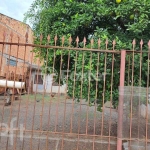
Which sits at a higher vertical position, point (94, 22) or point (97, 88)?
point (94, 22)

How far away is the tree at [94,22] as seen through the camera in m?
3.40

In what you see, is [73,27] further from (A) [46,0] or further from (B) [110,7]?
(A) [46,0]

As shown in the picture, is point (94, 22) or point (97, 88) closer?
point (97, 88)

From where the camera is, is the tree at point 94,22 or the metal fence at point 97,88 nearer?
the metal fence at point 97,88

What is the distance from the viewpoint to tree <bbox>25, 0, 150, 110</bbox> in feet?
11.2

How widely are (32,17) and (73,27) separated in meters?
1.32

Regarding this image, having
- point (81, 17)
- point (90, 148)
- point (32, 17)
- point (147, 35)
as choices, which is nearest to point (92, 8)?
point (81, 17)

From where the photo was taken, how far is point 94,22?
4254 millimetres

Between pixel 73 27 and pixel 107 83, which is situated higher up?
pixel 73 27

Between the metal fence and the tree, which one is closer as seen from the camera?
the metal fence

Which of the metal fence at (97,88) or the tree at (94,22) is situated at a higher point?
the tree at (94,22)

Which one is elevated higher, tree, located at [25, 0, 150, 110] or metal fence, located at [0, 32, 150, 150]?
tree, located at [25, 0, 150, 110]

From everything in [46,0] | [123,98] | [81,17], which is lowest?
[123,98]

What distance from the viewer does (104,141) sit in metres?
4.80
